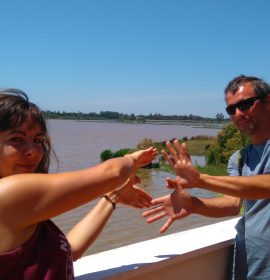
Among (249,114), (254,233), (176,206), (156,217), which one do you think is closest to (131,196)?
(156,217)

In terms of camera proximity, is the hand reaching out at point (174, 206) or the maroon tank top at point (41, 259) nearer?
the maroon tank top at point (41, 259)

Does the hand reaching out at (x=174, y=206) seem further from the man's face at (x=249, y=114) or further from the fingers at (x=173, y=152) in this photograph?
the man's face at (x=249, y=114)

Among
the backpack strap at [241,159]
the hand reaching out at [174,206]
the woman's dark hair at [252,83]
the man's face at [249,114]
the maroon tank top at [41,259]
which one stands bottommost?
the hand reaching out at [174,206]

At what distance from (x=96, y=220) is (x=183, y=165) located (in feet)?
1.75

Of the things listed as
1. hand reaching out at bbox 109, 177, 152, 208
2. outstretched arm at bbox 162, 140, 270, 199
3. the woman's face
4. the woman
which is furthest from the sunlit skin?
the woman's face

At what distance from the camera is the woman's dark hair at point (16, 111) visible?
1344 millimetres

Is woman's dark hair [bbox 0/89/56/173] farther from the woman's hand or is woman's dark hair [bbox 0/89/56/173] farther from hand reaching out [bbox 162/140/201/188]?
hand reaching out [bbox 162/140/201/188]

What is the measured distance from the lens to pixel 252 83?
236 centimetres

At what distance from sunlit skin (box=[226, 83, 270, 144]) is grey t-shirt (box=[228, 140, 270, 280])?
2.4 inches

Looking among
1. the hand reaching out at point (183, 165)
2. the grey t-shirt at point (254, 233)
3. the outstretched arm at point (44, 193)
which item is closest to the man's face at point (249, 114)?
the grey t-shirt at point (254, 233)

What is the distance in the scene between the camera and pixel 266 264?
2.14 meters

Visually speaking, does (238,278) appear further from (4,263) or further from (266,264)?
(4,263)

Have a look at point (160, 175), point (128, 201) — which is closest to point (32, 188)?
point (128, 201)

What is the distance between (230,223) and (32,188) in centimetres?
183
